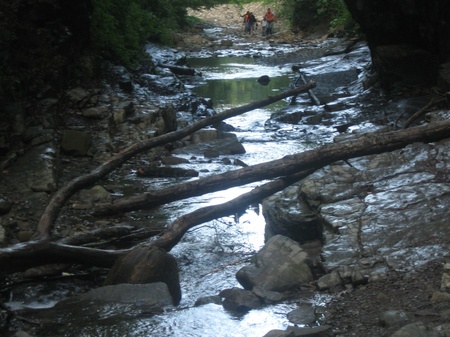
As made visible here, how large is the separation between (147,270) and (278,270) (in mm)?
1105

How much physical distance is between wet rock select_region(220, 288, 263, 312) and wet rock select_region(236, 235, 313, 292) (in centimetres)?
20

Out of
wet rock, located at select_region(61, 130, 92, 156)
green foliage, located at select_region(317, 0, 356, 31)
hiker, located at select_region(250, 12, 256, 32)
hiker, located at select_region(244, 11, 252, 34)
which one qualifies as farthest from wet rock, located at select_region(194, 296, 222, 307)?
hiker, located at select_region(250, 12, 256, 32)

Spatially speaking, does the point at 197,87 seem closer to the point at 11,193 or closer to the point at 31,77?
the point at 31,77

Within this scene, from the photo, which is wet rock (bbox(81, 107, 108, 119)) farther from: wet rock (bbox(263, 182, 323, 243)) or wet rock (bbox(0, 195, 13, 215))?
wet rock (bbox(263, 182, 323, 243))

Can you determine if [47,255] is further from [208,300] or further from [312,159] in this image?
[312,159]

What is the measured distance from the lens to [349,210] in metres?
6.21

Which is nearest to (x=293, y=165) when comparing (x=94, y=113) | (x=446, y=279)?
(x=446, y=279)

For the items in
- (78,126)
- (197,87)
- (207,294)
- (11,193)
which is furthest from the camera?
(197,87)

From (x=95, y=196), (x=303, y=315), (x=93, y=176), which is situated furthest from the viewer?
(x=95, y=196)

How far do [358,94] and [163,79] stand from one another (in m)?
4.73

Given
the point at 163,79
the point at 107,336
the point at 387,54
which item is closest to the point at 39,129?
the point at 107,336

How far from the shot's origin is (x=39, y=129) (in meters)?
9.38

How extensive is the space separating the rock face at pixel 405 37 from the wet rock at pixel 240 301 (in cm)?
933

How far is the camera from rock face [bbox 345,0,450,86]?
13.2 metres
